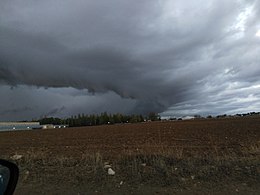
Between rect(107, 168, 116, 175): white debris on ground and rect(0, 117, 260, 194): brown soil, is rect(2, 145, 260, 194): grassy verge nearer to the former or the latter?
rect(107, 168, 116, 175): white debris on ground

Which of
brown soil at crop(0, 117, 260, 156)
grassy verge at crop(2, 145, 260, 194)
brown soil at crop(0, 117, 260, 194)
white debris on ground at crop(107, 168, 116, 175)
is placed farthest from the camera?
brown soil at crop(0, 117, 260, 156)

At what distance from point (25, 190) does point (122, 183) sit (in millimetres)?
3020

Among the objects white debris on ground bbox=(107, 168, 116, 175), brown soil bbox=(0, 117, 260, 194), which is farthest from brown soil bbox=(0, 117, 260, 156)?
white debris on ground bbox=(107, 168, 116, 175)

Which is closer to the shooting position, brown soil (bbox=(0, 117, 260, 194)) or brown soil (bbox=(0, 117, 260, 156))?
brown soil (bbox=(0, 117, 260, 194))

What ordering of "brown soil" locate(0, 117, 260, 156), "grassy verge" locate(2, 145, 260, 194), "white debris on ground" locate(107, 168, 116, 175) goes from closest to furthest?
"grassy verge" locate(2, 145, 260, 194) → "white debris on ground" locate(107, 168, 116, 175) → "brown soil" locate(0, 117, 260, 156)

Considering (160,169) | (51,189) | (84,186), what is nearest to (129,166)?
(160,169)

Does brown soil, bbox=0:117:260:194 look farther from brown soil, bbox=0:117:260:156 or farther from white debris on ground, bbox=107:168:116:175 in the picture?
white debris on ground, bbox=107:168:116:175

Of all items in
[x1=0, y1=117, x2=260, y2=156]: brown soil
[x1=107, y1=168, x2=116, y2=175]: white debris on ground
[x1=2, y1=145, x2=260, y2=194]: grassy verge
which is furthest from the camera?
[x1=0, y1=117, x2=260, y2=156]: brown soil

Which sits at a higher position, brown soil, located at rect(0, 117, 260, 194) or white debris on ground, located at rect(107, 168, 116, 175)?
brown soil, located at rect(0, 117, 260, 194)

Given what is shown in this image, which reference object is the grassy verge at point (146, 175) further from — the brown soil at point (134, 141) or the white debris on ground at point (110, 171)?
the brown soil at point (134, 141)

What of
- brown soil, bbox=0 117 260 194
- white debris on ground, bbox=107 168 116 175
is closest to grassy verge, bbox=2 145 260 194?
white debris on ground, bbox=107 168 116 175

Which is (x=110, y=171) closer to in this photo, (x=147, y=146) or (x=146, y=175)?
(x=146, y=175)

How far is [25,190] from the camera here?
943 centimetres

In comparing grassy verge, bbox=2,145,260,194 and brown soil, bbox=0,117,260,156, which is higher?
brown soil, bbox=0,117,260,156
